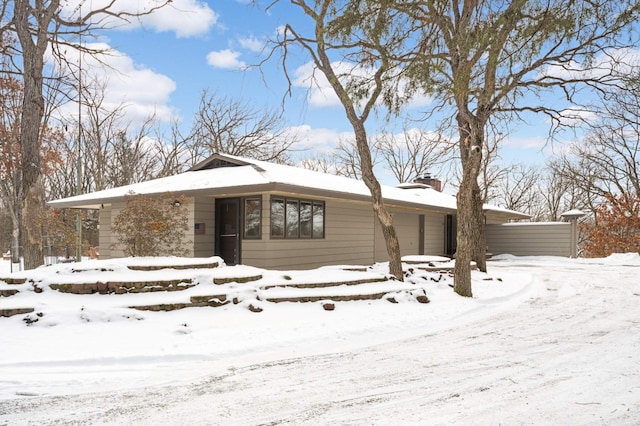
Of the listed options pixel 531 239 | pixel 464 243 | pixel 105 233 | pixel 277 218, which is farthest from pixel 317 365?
pixel 531 239

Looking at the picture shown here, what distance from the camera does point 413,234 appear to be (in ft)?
58.4

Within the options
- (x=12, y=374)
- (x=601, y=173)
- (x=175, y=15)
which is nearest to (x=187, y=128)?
(x=175, y=15)

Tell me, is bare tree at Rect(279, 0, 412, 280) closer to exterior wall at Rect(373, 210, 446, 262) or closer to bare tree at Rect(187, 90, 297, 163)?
exterior wall at Rect(373, 210, 446, 262)

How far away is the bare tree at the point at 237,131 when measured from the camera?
84.6 feet

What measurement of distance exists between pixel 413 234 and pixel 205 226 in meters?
9.45

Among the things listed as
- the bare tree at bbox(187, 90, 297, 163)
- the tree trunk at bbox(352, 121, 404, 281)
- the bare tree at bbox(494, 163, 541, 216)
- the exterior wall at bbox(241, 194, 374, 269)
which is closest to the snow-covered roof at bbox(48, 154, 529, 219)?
the exterior wall at bbox(241, 194, 374, 269)

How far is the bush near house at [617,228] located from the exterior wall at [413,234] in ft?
24.6

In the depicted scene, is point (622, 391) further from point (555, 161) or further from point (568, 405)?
point (555, 161)

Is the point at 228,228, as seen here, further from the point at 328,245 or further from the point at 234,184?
Result: the point at 328,245

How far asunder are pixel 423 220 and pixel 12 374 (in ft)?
53.5

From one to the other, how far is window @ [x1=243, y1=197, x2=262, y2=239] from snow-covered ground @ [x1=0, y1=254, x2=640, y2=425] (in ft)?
13.8

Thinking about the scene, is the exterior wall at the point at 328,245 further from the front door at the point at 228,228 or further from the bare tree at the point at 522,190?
the bare tree at the point at 522,190

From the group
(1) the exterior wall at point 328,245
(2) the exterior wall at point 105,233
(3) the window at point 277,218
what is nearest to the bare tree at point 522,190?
(1) the exterior wall at point 328,245

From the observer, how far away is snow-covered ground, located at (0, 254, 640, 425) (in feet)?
10.4
